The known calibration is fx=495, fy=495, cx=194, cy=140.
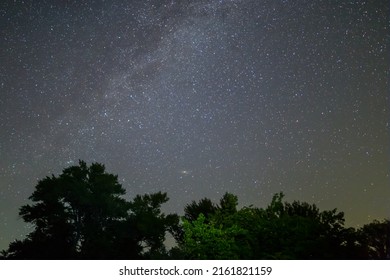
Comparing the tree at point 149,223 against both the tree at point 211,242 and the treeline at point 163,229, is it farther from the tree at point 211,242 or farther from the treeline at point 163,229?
Answer: the tree at point 211,242

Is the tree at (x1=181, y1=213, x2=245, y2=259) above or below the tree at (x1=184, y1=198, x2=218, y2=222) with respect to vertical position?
below

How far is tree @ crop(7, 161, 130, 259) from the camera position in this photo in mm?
22938

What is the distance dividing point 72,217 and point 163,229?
14.7 feet

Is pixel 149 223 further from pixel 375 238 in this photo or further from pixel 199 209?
pixel 375 238

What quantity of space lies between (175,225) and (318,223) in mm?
10995

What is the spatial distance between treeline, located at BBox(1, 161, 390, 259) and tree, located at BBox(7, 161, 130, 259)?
0.15 ft

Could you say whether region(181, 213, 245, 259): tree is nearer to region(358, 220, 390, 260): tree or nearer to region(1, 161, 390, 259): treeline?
region(1, 161, 390, 259): treeline

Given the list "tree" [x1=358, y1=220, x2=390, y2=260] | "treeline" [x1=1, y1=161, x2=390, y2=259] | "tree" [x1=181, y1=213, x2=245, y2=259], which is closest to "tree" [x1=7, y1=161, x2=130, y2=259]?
"treeline" [x1=1, y1=161, x2=390, y2=259]

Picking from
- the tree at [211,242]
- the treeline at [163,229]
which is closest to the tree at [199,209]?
the treeline at [163,229]

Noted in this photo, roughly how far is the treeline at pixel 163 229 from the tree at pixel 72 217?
0.15ft

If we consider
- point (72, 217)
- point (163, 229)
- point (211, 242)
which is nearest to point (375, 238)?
point (211, 242)

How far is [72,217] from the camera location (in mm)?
24109
